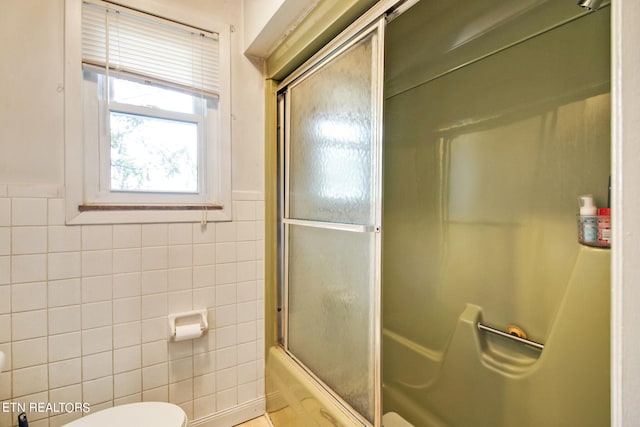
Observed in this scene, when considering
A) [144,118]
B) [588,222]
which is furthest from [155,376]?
[588,222]

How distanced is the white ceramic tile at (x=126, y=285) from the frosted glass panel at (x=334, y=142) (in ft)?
2.83

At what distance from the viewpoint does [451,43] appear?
4.84 feet

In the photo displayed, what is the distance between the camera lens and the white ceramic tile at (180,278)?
1496 millimetres

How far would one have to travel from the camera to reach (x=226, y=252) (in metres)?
1.65

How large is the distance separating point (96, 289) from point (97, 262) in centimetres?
13

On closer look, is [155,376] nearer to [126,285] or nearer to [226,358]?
[226,358]

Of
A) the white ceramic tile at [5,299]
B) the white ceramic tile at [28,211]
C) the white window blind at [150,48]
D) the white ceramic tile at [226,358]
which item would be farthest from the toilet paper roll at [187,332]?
the white window blind at [150,48]

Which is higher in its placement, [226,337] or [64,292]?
[64,292]

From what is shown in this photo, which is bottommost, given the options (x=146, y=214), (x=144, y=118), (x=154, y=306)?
(x=154, y=306)

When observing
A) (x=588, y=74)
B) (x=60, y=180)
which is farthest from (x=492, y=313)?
(x=60, y=180)

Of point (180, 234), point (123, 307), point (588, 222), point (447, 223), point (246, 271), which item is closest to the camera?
point (588, 222)

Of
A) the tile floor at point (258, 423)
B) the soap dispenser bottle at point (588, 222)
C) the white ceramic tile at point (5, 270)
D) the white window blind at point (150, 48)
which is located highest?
the white window blind at point (150, 48)

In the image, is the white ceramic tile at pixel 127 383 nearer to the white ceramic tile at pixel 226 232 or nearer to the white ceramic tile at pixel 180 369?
the white ceramic tile at pixel 180 369

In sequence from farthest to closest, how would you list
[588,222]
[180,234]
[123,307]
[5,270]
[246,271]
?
[246,271] < [180,234] < [123,307] < [5,270] < [588,222]
